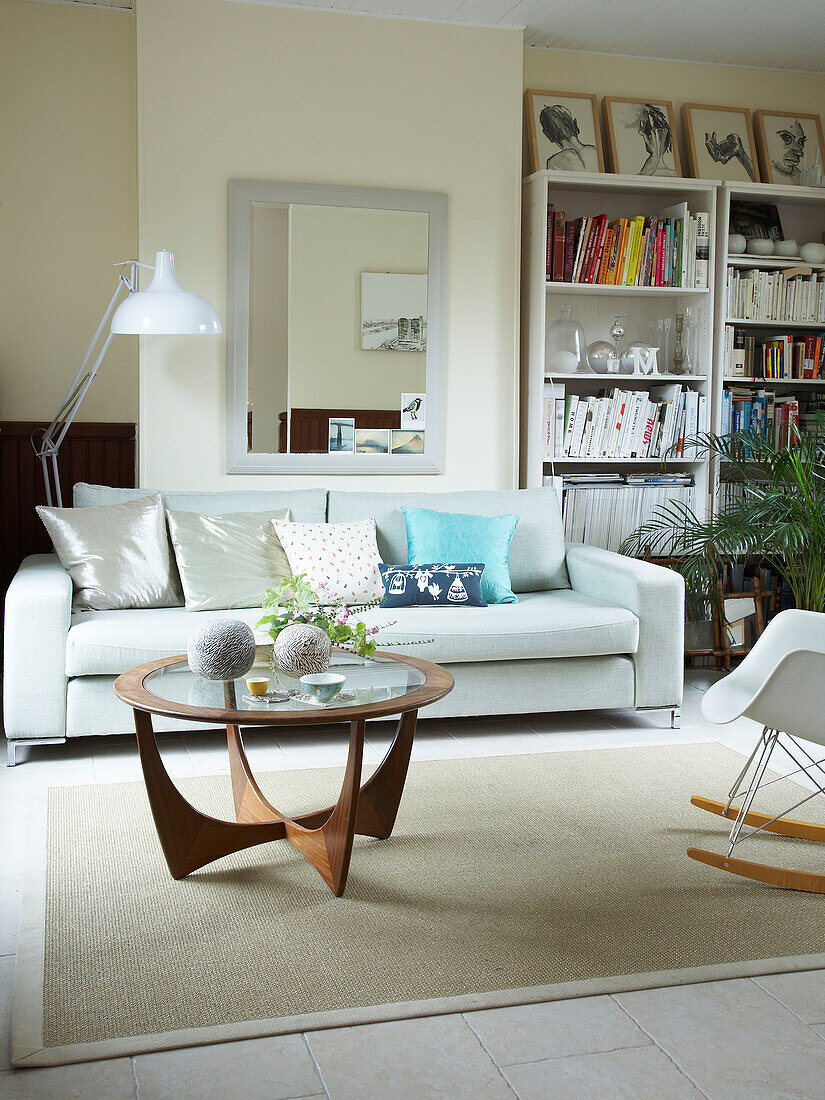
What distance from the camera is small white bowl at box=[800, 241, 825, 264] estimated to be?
5184 mm

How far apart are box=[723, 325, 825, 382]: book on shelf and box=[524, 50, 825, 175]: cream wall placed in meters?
0.93

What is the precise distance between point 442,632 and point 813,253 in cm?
284

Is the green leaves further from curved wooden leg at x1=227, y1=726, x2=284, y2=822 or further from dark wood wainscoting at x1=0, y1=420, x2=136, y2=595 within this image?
dark wood wainscoting at x1=0, y1=420, x2=136, y2=595

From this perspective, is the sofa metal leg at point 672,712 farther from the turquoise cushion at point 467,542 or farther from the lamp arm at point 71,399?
the lamp arm at point 71,399

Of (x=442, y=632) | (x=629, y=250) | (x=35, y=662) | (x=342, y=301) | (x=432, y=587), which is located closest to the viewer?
(x=35, y=662)

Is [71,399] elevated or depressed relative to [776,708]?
elevated

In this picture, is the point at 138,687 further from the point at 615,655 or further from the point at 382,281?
the point at 382,281

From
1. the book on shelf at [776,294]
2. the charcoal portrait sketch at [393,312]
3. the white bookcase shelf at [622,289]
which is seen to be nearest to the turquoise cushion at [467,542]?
the charcoal portrait sketch at [393,312]

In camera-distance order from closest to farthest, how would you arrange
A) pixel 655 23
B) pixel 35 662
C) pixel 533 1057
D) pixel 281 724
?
pixel 533 1057 → pixel 281 724 → pixel 35 662 → pixel 655 23

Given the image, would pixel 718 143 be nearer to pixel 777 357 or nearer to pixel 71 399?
pixel 777 357

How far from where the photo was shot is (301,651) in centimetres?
269

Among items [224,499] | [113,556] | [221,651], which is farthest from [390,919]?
[224,499]

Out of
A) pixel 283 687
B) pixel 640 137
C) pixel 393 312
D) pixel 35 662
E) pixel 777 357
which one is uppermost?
pixel 640 137

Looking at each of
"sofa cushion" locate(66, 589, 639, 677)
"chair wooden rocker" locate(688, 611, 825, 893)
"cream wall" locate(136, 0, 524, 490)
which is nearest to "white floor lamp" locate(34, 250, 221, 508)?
"cream wall" locate(136, 0, 524, 490)
